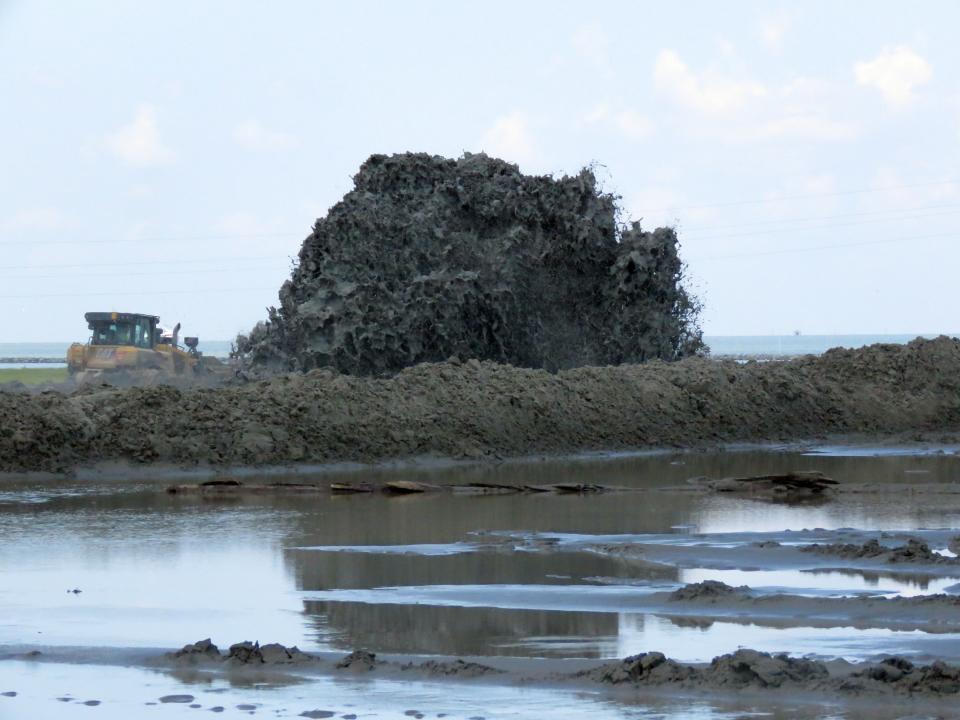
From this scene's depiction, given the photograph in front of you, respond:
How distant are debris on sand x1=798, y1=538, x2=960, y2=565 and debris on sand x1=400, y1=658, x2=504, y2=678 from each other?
445cm

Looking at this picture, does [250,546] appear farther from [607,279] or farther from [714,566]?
[607,279]

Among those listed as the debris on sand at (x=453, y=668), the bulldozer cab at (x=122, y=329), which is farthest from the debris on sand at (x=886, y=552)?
the bulldozer cab at (x=122, y=329)

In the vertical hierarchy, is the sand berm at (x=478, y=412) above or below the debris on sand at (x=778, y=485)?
above

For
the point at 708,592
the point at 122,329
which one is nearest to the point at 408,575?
the point at 708,592

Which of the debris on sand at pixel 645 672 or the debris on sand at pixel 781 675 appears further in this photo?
the debris on sand at pixel 645 672

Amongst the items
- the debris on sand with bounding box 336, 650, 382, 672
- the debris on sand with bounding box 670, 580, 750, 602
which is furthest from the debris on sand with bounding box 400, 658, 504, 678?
the debris on sand with bounding box 670, 580, 750, 602

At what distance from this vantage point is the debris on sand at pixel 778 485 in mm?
16737

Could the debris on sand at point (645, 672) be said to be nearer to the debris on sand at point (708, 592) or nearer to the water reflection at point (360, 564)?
the water reflection at point (360, 564)

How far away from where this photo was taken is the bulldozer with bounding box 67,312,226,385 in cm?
3578

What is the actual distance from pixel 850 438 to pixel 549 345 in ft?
20.7

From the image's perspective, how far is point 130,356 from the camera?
3950 cm

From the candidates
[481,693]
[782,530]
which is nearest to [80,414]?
[782,530]

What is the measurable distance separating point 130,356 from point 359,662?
32903 mm

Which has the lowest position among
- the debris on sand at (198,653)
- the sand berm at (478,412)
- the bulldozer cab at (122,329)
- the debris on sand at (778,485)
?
the debris on sand at (198,653)
